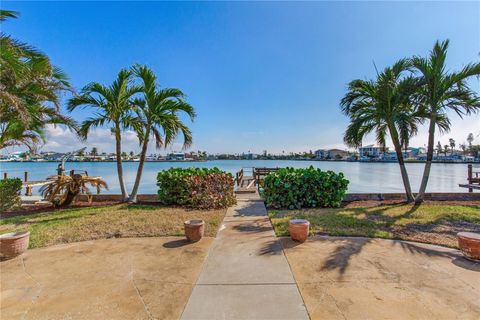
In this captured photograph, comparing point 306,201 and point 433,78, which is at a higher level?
point 433,78

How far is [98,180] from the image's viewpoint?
347 inches

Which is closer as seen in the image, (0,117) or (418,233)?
(418,233)

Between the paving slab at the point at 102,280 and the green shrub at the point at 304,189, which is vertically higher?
the green shrub at the point at 304,189

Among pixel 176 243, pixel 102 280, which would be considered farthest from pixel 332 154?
pixel 102 280

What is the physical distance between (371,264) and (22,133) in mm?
10644

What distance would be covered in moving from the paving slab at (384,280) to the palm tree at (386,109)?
17.6 ft

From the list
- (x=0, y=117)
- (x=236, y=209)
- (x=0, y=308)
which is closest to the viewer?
(x=0, y=308)

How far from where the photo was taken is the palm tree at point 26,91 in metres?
5.16

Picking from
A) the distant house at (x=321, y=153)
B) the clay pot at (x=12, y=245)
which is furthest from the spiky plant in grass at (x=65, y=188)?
the distant house at (x=321, y=153)

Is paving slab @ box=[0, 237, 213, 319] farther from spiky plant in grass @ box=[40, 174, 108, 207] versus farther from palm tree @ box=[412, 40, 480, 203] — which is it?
palm tree @ box=[412, 40, 480, 203]

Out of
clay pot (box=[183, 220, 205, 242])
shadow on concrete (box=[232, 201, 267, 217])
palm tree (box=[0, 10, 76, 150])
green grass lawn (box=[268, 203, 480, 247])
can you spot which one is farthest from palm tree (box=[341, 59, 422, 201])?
palm tree (box=[0, 10, 76, 150])

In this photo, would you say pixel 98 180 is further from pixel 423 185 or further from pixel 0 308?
pixel 423 185

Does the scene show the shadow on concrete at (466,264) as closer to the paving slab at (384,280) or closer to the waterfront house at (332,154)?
the paving slab at (384,280)

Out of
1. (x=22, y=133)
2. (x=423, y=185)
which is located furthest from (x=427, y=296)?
(x=22, y=133)
